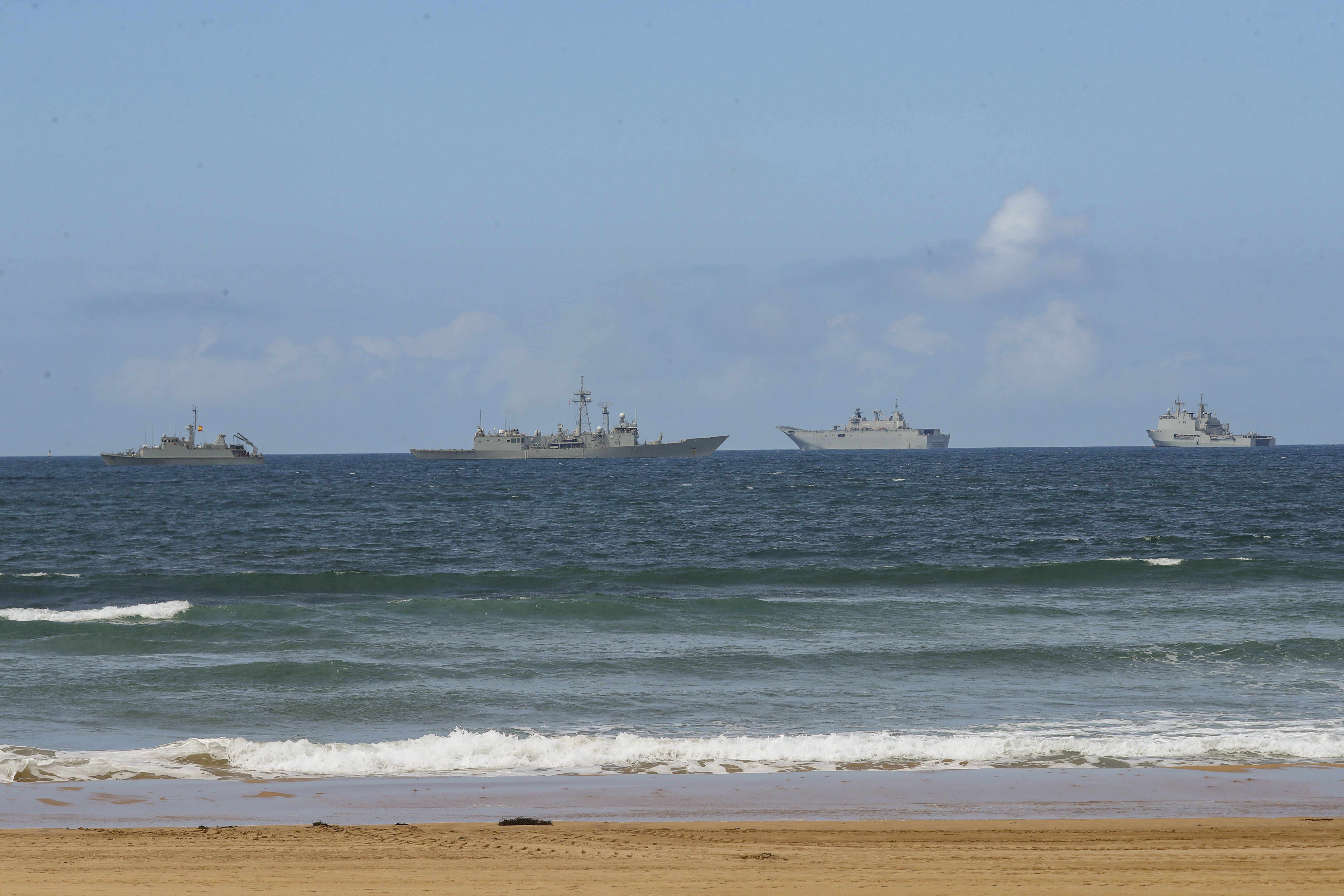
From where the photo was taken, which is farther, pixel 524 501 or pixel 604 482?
pixel 604 482

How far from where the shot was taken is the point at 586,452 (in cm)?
16438

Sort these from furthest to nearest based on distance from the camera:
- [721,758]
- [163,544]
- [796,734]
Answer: [163,544]
[796,734]
[721,758]

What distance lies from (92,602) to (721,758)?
1982cm

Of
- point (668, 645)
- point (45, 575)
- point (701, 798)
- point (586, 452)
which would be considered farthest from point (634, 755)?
point (586, 452)

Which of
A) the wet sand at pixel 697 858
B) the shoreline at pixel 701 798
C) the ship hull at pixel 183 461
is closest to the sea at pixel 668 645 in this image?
the shoreline at pixel 701 798

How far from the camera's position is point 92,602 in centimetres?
2547

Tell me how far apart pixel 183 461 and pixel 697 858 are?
158 metres

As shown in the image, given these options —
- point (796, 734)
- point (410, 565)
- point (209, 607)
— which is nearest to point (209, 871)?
point (796, 734)

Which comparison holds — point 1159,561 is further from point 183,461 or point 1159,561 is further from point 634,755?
point 183,461

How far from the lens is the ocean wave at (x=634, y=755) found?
36.3 ft

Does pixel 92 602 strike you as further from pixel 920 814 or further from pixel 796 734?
pixel 920 814

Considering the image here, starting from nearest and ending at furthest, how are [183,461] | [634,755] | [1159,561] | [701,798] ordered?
[701,798]
[634,755]
[1159,561]
[183,461]

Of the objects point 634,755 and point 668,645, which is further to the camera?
point 668,645

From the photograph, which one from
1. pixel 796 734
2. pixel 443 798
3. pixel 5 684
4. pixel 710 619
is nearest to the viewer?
pixel 443 798
